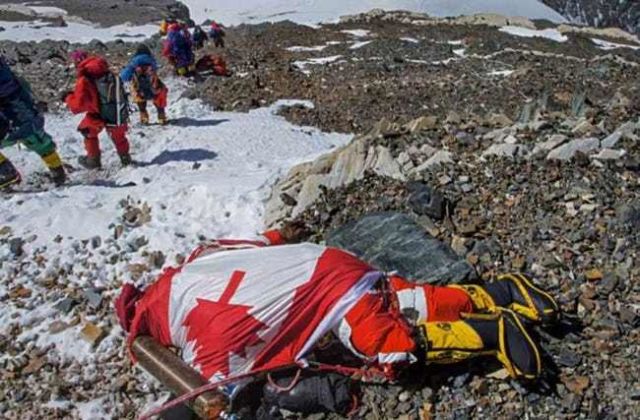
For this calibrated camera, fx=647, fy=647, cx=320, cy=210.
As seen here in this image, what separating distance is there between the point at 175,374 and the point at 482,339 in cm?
190

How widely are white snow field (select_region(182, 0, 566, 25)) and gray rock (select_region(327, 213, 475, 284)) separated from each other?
40256 millimetres

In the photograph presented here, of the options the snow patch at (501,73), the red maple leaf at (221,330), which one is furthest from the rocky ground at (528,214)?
the snow patch at (501,73)

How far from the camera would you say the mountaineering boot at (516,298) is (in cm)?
400

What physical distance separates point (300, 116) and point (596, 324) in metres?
8.14

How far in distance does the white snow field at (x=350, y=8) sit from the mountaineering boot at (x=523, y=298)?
136 ft

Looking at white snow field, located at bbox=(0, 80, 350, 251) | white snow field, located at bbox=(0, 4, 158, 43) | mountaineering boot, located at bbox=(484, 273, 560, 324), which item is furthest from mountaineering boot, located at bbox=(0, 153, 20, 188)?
white snow field, located at bbox=(0, 4, 158, 43)

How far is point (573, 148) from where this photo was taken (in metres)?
5.64

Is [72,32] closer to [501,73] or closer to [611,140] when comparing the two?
[501,73]

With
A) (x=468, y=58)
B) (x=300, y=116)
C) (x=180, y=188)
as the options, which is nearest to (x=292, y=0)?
(x=468, y=58)

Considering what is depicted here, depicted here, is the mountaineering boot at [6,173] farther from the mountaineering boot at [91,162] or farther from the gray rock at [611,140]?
the gray rock at [611,140]

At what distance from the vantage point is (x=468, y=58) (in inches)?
703

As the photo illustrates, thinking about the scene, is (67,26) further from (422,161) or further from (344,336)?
(344,336)

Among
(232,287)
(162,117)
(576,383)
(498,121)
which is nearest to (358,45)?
(162,117)

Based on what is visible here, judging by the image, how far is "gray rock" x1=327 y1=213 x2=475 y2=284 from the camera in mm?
4689
